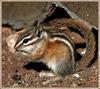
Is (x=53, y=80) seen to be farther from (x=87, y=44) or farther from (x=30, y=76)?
(x=87, y=44)

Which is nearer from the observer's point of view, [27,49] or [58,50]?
[27,49]

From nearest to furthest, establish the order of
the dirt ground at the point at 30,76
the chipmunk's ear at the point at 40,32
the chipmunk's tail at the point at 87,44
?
the chipmunk's ear at the point at 40,32 → the chipmunk's tail at the point at 87,44 → the dirt ground at the point at 30,76

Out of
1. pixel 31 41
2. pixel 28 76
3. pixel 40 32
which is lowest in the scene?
pixel 28 76

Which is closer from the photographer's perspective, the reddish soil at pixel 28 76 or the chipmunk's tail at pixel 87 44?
the chipmunk's tail at pixel 87 44

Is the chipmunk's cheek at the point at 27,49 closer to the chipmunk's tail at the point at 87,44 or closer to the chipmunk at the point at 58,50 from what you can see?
the chipmunk at the point at 58,50

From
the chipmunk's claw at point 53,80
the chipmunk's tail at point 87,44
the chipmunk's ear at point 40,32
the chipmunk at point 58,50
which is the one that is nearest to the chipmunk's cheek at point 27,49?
the chipmunk at point 58,50

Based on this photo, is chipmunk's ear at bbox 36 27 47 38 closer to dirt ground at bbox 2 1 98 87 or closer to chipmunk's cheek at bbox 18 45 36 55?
chipmunk's cheek at bbox 18 45 36 55

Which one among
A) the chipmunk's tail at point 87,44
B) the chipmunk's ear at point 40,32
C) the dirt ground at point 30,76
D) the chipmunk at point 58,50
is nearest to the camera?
the chipmunk's ear at point 40,32

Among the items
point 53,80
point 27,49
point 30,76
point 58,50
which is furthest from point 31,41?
point 30,76
